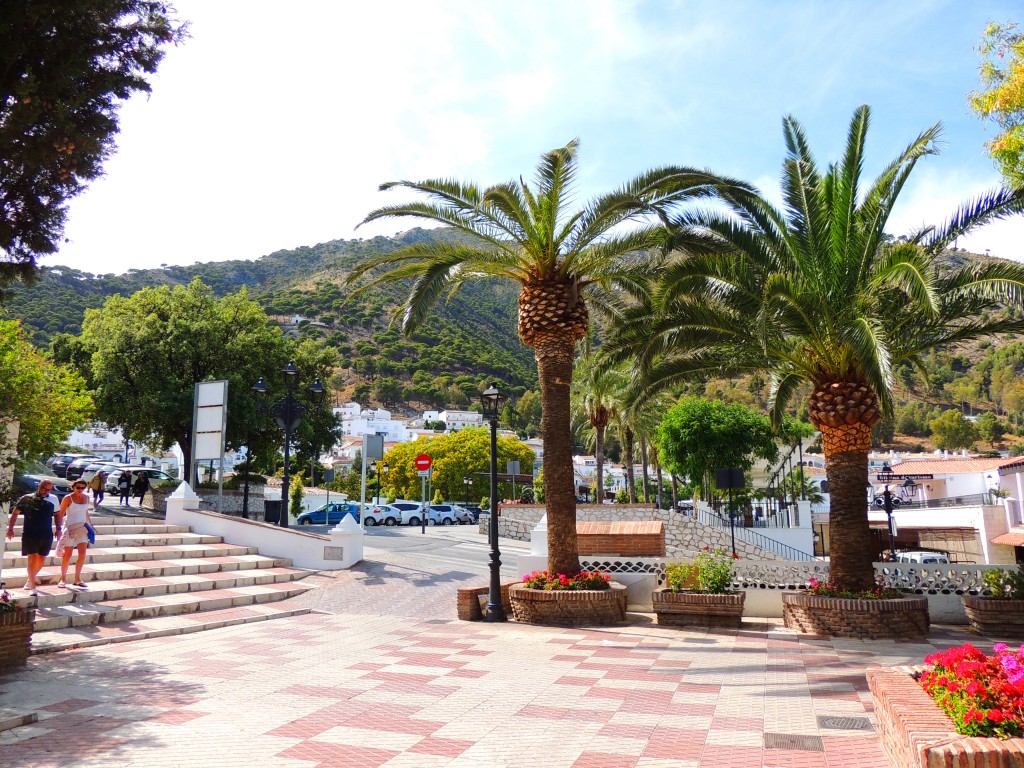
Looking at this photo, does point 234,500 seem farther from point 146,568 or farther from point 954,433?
point 954,433

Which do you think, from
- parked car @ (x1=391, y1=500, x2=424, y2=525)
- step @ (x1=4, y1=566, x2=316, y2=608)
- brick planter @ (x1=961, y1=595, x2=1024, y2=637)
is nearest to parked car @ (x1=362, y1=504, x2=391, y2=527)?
parked car @ (x1=391, y1=500, x2=424, y2=525)

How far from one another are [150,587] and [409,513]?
24.8m

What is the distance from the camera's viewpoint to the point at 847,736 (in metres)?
5.43

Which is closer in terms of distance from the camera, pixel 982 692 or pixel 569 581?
pixel 982 692

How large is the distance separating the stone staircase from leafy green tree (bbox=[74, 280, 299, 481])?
798cm

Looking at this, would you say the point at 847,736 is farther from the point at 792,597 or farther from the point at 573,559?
the point at 573,559

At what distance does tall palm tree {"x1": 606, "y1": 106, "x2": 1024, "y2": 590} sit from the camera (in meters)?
10.9

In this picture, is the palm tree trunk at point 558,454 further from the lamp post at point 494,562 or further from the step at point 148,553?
the step at point 148,553

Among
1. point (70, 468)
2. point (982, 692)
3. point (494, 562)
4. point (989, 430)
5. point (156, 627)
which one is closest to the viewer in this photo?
point (982, 692)

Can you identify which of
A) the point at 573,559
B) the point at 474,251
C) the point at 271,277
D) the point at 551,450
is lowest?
the point at 573,559

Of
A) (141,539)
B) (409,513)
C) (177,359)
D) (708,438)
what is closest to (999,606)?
(141,539)

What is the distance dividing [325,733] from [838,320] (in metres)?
9.22

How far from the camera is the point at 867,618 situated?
10469mm

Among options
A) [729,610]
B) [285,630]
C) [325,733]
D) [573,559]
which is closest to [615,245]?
[573,559]
